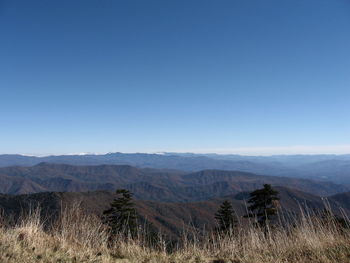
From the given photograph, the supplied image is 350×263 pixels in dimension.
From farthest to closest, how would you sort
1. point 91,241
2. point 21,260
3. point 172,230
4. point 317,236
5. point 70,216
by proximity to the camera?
point 172,230, point 70,216, point 91,241, point 317,236, point 21,260

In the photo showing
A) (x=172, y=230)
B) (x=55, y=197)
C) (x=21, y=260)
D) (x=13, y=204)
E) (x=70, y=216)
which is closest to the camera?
(x=21, y=260)

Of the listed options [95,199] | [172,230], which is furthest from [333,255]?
[95,199]

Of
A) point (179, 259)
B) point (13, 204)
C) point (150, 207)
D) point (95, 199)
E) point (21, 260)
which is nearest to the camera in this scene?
point (21, 260)

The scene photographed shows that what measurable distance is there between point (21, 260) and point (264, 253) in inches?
158

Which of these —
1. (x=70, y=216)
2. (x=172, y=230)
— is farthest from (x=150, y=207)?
(x=70, y=216)

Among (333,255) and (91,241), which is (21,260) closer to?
(91,241)

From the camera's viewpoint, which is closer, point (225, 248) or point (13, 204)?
point (225, 248)

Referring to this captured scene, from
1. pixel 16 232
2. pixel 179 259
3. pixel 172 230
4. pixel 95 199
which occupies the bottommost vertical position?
pixel 172 230

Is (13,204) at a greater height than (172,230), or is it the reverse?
(13,204)

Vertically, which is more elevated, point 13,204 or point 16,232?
point 16,232

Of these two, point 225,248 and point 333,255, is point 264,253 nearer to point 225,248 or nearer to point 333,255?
point 225,248

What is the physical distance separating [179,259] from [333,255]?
2.49 meters

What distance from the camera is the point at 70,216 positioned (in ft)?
17.8

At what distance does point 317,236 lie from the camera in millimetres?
4391
